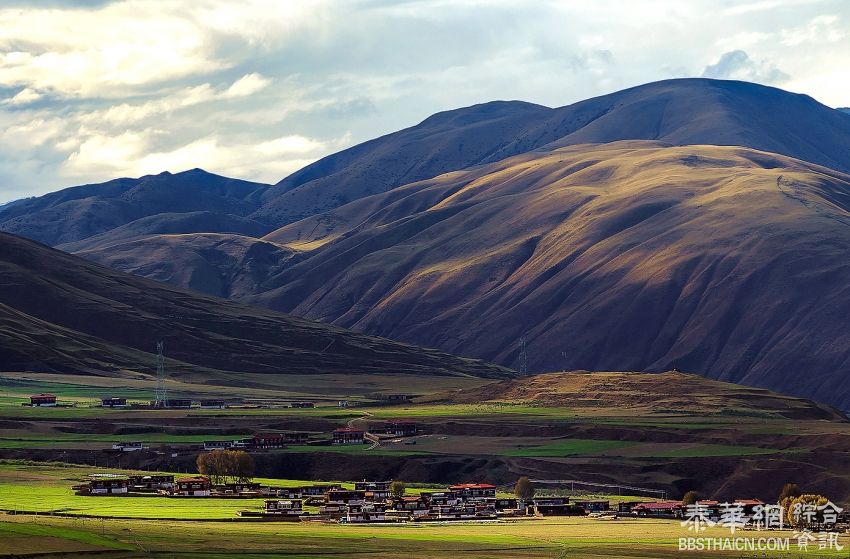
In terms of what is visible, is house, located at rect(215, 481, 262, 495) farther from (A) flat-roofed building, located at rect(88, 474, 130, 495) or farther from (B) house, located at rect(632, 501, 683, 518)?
(B) house, located at rect(632, 501, 683, 518)

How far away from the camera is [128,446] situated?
188 metres

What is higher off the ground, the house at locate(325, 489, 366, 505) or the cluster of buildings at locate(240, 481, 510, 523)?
the house at locate(325, 489, 366, 505)

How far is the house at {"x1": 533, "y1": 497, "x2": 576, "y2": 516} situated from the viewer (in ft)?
458

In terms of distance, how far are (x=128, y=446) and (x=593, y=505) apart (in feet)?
228

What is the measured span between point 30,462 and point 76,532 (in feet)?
245

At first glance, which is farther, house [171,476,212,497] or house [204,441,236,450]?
house [204,441,236,450]

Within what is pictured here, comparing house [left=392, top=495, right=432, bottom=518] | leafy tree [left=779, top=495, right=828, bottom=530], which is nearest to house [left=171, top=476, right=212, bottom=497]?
house [left=392, top=495, right=432, bottom=518]

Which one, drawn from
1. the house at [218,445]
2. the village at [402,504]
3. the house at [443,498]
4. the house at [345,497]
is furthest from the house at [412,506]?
the house at [218,445]

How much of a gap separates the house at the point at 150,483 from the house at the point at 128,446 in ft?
96.1

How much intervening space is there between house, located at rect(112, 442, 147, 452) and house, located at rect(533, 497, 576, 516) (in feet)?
209

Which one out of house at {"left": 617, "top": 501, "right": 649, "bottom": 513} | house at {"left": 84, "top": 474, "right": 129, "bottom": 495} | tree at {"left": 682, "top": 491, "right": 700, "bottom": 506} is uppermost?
house at {"left": 84, "top": 474, "right": 129, "bottom": 495}

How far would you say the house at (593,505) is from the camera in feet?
466

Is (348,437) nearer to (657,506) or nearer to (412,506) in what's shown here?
(412,506)

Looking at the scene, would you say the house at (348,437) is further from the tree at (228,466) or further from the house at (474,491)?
the house at (474,491)
